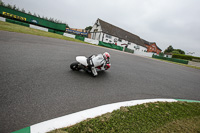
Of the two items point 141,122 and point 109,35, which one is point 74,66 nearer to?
point 141,122

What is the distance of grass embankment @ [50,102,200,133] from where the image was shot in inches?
60.8

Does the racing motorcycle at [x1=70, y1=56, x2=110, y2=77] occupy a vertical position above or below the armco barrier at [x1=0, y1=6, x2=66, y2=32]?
below

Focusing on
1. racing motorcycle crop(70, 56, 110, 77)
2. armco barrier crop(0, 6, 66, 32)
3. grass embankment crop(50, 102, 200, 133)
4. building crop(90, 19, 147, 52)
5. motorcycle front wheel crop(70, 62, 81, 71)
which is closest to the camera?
grass embankment crop(50, 102, 200, 133)

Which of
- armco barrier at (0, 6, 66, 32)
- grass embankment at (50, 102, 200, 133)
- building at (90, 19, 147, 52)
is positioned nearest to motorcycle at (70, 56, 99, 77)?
grass embankment at (50, 102, 200, 133)

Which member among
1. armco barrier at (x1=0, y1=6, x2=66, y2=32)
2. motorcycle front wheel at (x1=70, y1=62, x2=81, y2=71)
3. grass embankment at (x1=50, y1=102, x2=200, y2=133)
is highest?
armco barrier at (x1=0, y1=6, x2=66, y2=32)

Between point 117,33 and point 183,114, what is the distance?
153ft

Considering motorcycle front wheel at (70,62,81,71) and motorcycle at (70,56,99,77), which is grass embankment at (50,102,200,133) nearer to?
motorcycle at (70,56,99,77)

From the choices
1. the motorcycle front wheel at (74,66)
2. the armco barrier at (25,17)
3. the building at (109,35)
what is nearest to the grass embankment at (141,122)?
the motorcycle front wheel at (74,66)

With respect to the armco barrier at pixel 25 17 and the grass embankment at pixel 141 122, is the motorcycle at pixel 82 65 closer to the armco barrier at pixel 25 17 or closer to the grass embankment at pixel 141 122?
the grass embankment at pixel 141 122

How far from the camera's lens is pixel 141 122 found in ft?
5.90

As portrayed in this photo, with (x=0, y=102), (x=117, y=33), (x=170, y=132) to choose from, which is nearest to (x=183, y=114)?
(x=170, y=132)

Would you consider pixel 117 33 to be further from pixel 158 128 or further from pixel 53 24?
pixel 158 128

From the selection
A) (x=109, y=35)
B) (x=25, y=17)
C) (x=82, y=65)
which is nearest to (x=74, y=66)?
(x=82, y=65)

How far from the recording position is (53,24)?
1314 inches
